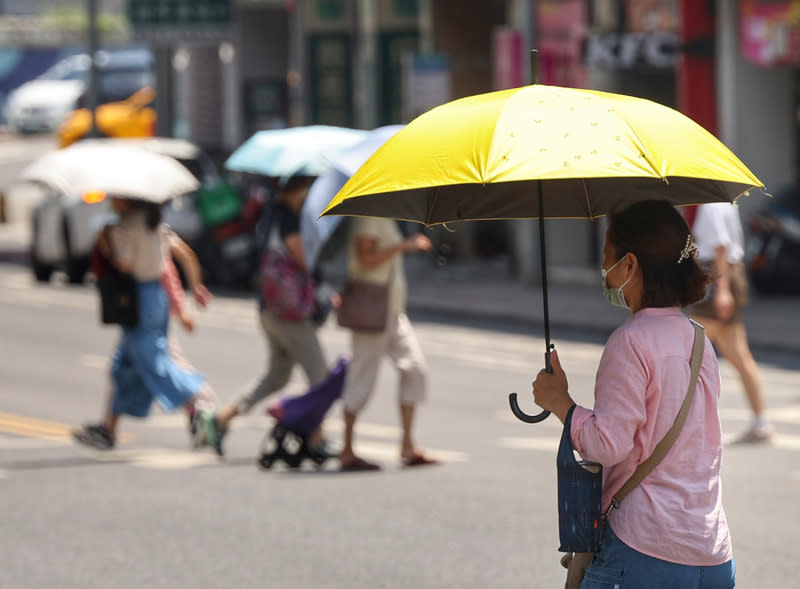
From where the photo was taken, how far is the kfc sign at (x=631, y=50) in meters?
21.4

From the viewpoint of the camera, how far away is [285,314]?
10359 millimetres

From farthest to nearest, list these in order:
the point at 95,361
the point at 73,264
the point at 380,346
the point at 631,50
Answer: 1. the point at 73,264
2. the point at 631,50
3. the point at 95,361
4. the point at 380,346

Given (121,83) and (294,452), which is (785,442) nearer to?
(294,452)

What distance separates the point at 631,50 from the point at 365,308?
12634mm

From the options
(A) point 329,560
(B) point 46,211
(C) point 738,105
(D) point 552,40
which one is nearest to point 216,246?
(B) point 46,211

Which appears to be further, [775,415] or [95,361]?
[95,361]

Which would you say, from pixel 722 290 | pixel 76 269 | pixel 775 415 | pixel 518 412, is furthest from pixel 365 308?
pixel 76 269

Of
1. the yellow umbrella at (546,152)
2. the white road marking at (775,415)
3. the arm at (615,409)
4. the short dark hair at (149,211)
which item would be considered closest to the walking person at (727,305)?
the white road marking at (775,415)

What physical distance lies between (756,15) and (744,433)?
414 inches

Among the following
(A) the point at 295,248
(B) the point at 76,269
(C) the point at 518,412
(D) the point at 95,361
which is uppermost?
(C) the point at 518,412

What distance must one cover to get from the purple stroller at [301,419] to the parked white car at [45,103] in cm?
4645

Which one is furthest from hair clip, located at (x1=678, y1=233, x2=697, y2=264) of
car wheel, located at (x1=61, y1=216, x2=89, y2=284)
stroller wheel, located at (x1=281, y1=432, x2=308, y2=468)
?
car wheel, located at (x1=61, y1=216, x2=89, y2=284)

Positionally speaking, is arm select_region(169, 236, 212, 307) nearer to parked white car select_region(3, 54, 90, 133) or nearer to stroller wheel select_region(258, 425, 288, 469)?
stroller wheel select_region(258, 425, 288, 469)

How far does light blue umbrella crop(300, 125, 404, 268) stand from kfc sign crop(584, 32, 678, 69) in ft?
39.8
